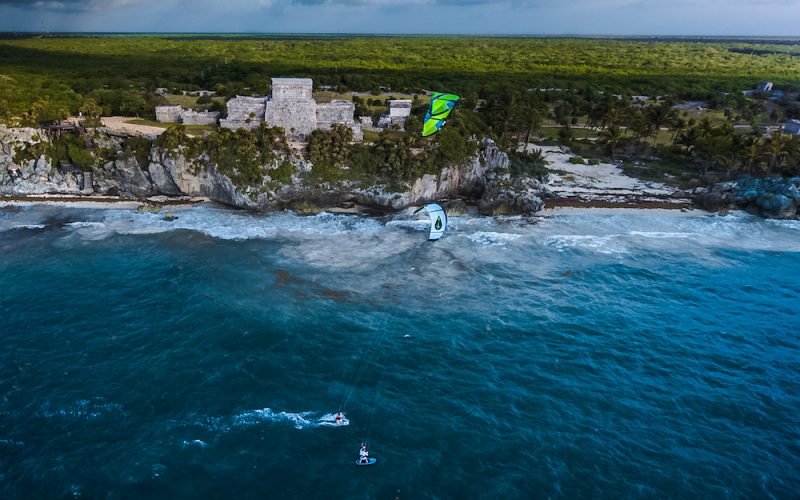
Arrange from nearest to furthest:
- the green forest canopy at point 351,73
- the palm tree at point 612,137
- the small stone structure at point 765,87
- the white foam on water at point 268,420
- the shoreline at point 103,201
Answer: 1. the white foam on water at point 268,420
2. the shoreline at point 103,201
3. the palm tree at point 612,137
4. the green forest canopy at point 351,73
5. the small stone structure at point 765,87

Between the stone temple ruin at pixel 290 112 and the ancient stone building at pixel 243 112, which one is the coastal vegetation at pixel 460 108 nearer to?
the ancient stone building at pixel 243 112

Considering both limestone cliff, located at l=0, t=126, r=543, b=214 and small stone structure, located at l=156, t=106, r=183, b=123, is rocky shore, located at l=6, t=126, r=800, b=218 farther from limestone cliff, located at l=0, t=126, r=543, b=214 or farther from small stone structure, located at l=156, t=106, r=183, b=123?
small stone structure, located at l=156, t=106, r=183, b=123

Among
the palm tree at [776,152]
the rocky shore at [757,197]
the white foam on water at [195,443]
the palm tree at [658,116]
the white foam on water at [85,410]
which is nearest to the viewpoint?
the white foam on water at [195,443]

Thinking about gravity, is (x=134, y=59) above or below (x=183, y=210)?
above

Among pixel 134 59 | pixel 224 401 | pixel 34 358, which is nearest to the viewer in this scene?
pixel 224 401

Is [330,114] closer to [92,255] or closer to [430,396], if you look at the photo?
[92,255]

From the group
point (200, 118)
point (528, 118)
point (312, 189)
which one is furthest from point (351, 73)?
point (312, 189)

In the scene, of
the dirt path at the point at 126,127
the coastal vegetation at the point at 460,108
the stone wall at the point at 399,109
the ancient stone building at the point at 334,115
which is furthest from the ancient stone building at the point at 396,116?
the dirt path at the point at 126,127

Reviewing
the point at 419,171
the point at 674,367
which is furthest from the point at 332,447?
the point at 419,171
